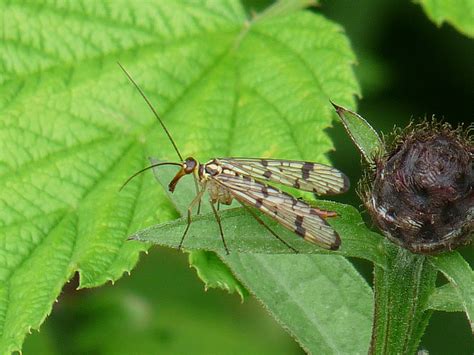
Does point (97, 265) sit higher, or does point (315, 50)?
point (315, 50)

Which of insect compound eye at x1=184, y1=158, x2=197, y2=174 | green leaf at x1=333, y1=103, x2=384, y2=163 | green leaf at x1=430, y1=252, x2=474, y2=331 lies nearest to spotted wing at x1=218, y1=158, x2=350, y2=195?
insect compound eye at x1=184, y1=158, x2=197, y2=174

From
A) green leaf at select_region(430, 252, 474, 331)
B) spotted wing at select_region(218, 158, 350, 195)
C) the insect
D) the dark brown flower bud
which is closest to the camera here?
the dark brown flower bud

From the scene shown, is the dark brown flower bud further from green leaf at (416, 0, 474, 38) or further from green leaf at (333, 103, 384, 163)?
green leaf at (416, 0, 474, 38)

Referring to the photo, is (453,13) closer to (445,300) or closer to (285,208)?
(285,208)

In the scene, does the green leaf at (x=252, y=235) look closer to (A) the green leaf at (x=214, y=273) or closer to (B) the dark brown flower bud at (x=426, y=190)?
(B) the dark brown flower bud at (x=426, y=190)

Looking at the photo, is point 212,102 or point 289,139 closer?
point 289,139

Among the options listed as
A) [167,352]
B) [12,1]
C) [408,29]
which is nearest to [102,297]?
[167,352]

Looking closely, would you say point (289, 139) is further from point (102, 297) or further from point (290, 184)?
point (102, 297)
